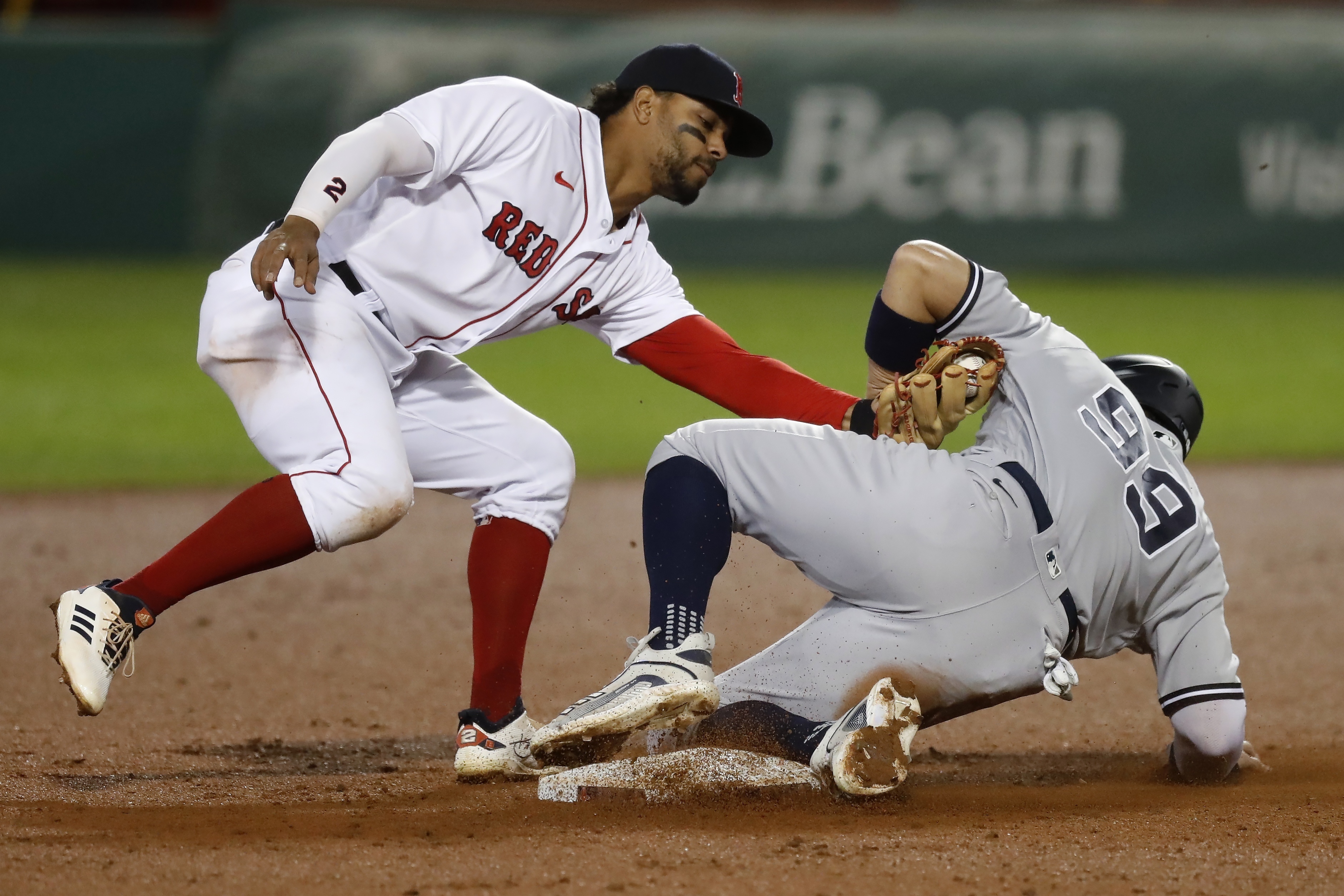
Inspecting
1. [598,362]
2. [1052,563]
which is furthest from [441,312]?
[598,362]

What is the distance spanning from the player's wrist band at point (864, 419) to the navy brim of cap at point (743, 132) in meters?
0.62

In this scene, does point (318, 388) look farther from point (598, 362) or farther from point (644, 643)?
point (598, 362)

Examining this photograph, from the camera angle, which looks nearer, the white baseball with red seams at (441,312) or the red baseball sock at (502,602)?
the white baseball with red seams at (441,312)

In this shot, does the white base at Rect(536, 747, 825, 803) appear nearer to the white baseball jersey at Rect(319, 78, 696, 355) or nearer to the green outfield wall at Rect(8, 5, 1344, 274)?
the white baseball jersey at Rect(319, 78, 696, 355)

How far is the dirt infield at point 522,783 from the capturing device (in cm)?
265

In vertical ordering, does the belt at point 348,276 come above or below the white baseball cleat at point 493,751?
above

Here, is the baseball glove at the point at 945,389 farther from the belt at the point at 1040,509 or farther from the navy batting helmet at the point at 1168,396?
the navy batting helmet at the point at 1168,396

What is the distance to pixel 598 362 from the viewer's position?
10.9 meters

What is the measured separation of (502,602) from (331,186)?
3.40ft

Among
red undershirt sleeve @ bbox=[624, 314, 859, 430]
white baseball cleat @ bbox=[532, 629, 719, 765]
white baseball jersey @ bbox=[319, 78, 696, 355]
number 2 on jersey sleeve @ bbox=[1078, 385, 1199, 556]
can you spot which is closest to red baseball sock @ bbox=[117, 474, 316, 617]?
white baseball jersey @ bbox=[319, 78, 696, 355]

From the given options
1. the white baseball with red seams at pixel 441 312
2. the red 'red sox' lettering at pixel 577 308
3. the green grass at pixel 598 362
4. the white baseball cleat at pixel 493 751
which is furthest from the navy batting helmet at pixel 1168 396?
the green grass at pixel 598 362

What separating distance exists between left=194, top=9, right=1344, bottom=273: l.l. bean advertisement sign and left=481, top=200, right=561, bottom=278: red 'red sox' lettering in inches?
417

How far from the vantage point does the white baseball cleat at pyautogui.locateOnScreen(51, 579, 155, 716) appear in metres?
2.95

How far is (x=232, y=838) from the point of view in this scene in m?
2.81
